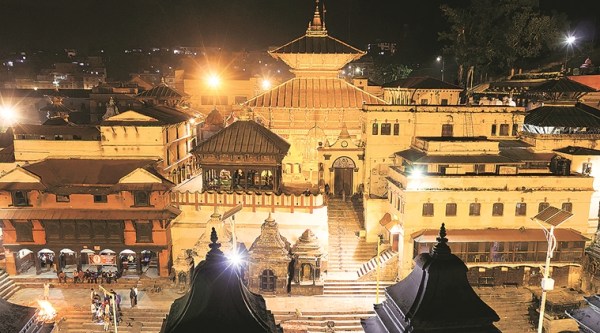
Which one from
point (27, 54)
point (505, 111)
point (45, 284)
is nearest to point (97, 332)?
point (45, 284)

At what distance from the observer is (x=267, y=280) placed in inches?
1173

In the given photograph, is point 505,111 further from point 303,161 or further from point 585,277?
point 303,161

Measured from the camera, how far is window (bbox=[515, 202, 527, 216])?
103 feet

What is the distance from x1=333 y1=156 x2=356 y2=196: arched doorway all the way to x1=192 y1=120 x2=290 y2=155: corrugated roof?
7899 mm

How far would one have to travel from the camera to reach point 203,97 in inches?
2704

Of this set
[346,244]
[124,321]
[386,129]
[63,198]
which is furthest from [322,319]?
[63,198]

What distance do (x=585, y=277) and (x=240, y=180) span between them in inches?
992

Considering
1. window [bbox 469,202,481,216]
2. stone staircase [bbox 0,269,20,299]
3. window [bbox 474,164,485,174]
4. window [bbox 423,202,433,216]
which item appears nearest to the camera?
stone staircase [bbox 0,269,20,299]

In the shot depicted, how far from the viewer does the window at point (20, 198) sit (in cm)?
3188

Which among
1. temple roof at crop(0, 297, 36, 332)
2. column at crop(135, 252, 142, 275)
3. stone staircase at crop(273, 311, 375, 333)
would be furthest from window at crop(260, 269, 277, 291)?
temple roof at crop(0, 297, 36, 332)

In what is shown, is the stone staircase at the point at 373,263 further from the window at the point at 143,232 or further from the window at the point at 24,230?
the window at the point at 24,230

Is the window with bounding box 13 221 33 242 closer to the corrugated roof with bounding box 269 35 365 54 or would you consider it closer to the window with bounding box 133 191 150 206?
the window with bounding box 133 191 150 206

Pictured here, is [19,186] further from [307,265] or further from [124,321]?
[307,265]

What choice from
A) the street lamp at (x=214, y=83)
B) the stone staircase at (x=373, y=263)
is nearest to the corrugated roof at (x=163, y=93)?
the street lamp at (x=214, y=83)
